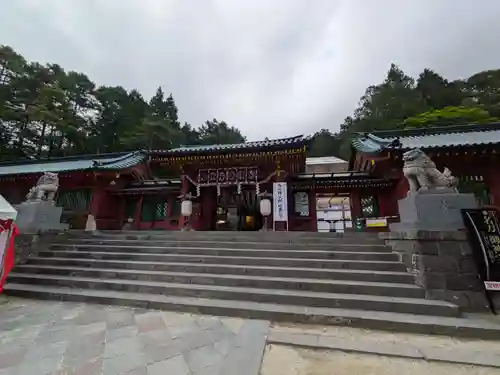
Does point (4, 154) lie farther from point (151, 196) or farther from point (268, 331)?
point (268, 331)

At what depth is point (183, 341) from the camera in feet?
10.0

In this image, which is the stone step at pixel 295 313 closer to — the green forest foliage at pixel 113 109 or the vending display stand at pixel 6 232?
the vending display stand at pixel 6 232

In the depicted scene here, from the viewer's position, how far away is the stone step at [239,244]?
19.1 feet

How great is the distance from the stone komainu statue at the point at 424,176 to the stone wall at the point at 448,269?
3.04ft

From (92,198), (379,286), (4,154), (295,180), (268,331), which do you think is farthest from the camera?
(4,154)

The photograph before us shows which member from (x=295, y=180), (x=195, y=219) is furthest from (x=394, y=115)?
(x=195, y=219)

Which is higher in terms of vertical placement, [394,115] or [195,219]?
[394,115]

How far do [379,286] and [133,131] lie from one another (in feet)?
93.1

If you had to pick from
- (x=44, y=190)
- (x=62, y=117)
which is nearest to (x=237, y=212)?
(x=44, y=190)

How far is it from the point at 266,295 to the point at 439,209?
11.3ft

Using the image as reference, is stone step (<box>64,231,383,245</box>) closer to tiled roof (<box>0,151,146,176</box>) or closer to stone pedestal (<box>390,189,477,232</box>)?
stone pedestal (<box>390,189,477,232</box>)

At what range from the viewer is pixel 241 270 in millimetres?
5289

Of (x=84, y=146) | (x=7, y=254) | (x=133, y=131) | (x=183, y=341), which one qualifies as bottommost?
(x=183, y=341)

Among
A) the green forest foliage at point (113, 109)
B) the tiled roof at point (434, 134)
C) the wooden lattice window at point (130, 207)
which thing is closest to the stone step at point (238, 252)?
the tiled roof at point (434, 134)
